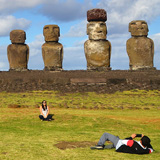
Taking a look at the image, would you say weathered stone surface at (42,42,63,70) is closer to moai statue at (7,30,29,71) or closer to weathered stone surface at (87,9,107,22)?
moai statue at (7,30,29,71)

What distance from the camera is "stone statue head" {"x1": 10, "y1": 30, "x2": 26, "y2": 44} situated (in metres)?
32.3

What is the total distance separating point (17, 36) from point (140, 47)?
10623 mm

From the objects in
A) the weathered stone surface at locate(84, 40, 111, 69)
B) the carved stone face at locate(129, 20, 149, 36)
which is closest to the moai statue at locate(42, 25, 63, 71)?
the weathered stone surface at locate(84, 40, 111, 69)

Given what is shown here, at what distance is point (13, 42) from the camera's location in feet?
106

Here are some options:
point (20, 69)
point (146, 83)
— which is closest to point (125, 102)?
point (146, 83)

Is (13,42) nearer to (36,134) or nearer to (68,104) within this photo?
(68,104)

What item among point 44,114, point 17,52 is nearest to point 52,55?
point 17,52

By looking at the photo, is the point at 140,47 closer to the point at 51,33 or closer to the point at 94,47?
the point at 94,47

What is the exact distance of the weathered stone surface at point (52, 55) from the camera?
104 feet

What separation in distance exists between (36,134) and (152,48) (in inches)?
821

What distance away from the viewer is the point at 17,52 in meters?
32.1

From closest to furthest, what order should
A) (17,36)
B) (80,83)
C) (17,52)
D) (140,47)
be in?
(80,83), (140,47), (17,52), (17,36)

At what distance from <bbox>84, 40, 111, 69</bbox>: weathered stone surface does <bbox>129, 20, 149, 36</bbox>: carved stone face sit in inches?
96.2

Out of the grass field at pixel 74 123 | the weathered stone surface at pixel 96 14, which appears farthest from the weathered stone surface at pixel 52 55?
the grass field at pixel 74 123
